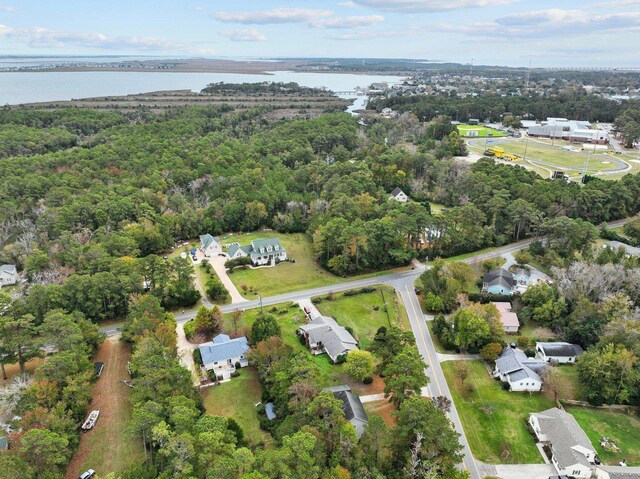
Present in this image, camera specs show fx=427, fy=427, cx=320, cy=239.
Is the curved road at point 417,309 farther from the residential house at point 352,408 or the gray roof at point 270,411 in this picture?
the gray roof at point 270,411

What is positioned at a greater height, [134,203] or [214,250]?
[134,203]

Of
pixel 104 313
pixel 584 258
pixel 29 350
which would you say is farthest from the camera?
pixel 584 258

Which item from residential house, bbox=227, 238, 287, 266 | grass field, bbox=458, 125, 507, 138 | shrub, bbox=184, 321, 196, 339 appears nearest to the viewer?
shrub, bbox=184, 321, 196, 339

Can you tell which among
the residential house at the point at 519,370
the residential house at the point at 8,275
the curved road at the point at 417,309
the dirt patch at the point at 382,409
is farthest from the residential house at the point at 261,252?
the residential house at the point at 519,370

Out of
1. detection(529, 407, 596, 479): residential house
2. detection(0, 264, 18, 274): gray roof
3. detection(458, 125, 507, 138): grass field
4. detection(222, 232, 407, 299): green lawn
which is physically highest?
detection(458, 125, 507, 138): grass field

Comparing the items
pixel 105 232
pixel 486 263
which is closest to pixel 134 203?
pixel 105 232

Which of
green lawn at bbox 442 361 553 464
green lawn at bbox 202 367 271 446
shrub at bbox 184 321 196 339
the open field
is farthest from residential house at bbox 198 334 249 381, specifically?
green lawn at bbox 442 361 553 464

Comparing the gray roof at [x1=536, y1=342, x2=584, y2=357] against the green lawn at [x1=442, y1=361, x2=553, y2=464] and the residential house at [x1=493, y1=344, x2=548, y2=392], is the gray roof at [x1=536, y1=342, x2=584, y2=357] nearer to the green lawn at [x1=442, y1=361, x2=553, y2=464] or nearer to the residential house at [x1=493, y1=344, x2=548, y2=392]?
the residential house at [x1=493, y1=344, x2=548, y2=392]

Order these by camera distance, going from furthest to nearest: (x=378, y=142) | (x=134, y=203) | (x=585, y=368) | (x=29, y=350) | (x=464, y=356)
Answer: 1. (x=378, y=142)
2. (x=134, y=203)
3. (x=464, y=356)
4. (x=29, y=350)
5. (x=585, y=368)

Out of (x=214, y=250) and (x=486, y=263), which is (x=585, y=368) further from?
(x=214, y=250)
